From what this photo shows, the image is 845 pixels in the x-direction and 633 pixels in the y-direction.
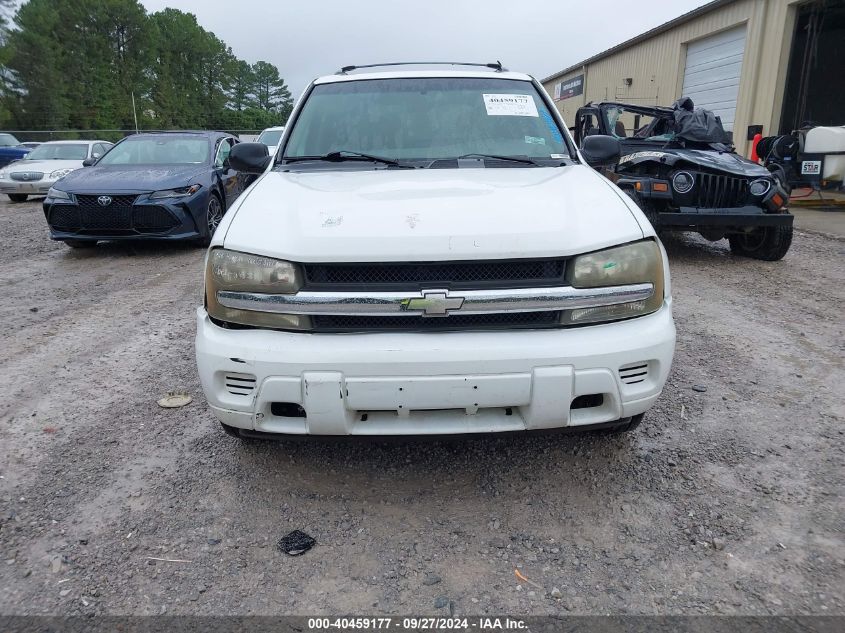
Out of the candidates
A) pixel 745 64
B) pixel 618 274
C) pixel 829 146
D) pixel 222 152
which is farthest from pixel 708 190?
pixel 745 64

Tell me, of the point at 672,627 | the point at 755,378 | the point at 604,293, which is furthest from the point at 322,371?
the point at 755,378

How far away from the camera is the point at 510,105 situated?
346 centimetres

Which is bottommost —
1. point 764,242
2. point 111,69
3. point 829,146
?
point 764,242

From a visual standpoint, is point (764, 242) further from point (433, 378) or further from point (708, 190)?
point (433, 378)

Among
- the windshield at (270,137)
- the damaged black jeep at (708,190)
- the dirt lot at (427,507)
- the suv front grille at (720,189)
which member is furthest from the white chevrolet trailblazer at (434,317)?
the windshield at (270,137)

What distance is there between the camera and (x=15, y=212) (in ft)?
40.3

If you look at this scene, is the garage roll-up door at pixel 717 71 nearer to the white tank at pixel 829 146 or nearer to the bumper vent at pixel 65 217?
the white tank at pixel 829 146

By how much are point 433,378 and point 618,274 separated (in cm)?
78

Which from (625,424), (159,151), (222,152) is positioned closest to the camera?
(625,424)

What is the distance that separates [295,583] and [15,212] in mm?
13194

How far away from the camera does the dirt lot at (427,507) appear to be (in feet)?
6.47

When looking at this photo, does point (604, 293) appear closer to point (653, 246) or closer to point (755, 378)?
point (653, 246)

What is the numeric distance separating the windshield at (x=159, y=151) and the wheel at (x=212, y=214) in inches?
23.8

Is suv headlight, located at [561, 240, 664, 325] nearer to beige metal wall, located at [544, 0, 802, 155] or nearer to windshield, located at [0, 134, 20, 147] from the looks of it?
beige metal wall, located at [544, 0, 802, 155]
